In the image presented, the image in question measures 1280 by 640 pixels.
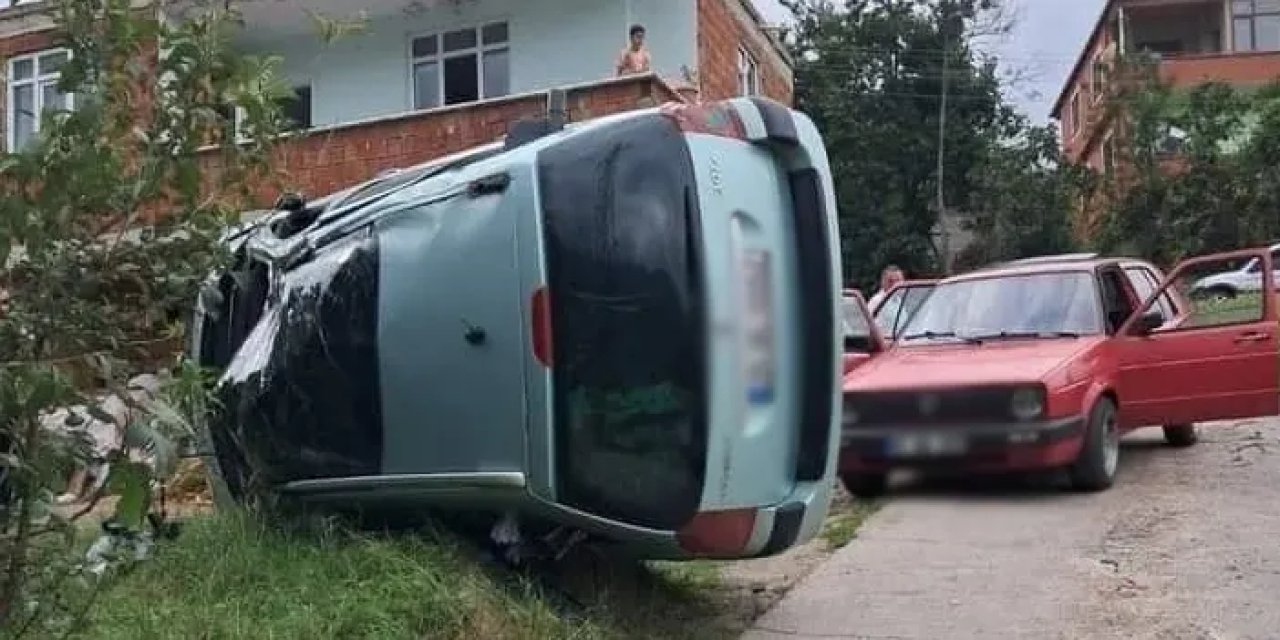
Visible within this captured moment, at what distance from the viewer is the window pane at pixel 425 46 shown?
62.5 feet

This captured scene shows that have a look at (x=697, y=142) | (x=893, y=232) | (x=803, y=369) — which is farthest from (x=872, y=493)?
(x=893, y=232)

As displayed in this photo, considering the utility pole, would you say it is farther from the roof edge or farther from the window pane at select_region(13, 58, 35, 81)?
the window pane at select_region(13, 58, 35, 81)

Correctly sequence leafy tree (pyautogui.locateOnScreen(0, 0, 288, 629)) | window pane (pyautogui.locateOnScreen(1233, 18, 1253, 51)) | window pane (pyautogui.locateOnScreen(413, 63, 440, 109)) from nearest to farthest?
leafy tree (pyautogui.locateOnScreen(0, 0, 288, 629)) < window pane (pyautogui.locateOnScreen(413, 63, 440, 109)) < window pane (pyautogui.locateOnScreen(1233, 18, 1253, 51))

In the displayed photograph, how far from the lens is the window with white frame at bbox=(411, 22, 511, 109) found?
18.7 metres

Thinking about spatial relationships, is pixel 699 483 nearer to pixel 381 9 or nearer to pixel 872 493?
pixel 872 493

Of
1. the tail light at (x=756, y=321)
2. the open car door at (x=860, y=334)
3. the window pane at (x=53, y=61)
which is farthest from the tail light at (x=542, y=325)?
the open car door at (x=860, y=334)

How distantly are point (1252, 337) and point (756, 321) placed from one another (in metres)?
5.43

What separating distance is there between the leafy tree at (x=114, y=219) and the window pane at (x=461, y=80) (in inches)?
629

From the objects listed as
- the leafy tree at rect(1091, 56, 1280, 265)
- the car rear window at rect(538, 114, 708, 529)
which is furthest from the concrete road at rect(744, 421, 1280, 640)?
the leafy tree at rect(1091, 56, 1280, 265)

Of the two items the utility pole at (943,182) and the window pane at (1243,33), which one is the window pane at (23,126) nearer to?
the utility pole at (943,182)

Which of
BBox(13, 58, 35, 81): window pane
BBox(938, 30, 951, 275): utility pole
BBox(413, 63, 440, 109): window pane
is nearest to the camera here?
BBox(13, 58, 35, 81): window pane

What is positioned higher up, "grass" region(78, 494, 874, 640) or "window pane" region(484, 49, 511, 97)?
"window pane" region(484, 49, 511, 97)

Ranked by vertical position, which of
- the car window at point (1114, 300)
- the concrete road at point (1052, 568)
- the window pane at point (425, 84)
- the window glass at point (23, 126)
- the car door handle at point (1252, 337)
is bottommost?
the concrete road at point (1052, 568)

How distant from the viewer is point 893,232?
3550 centimetres
